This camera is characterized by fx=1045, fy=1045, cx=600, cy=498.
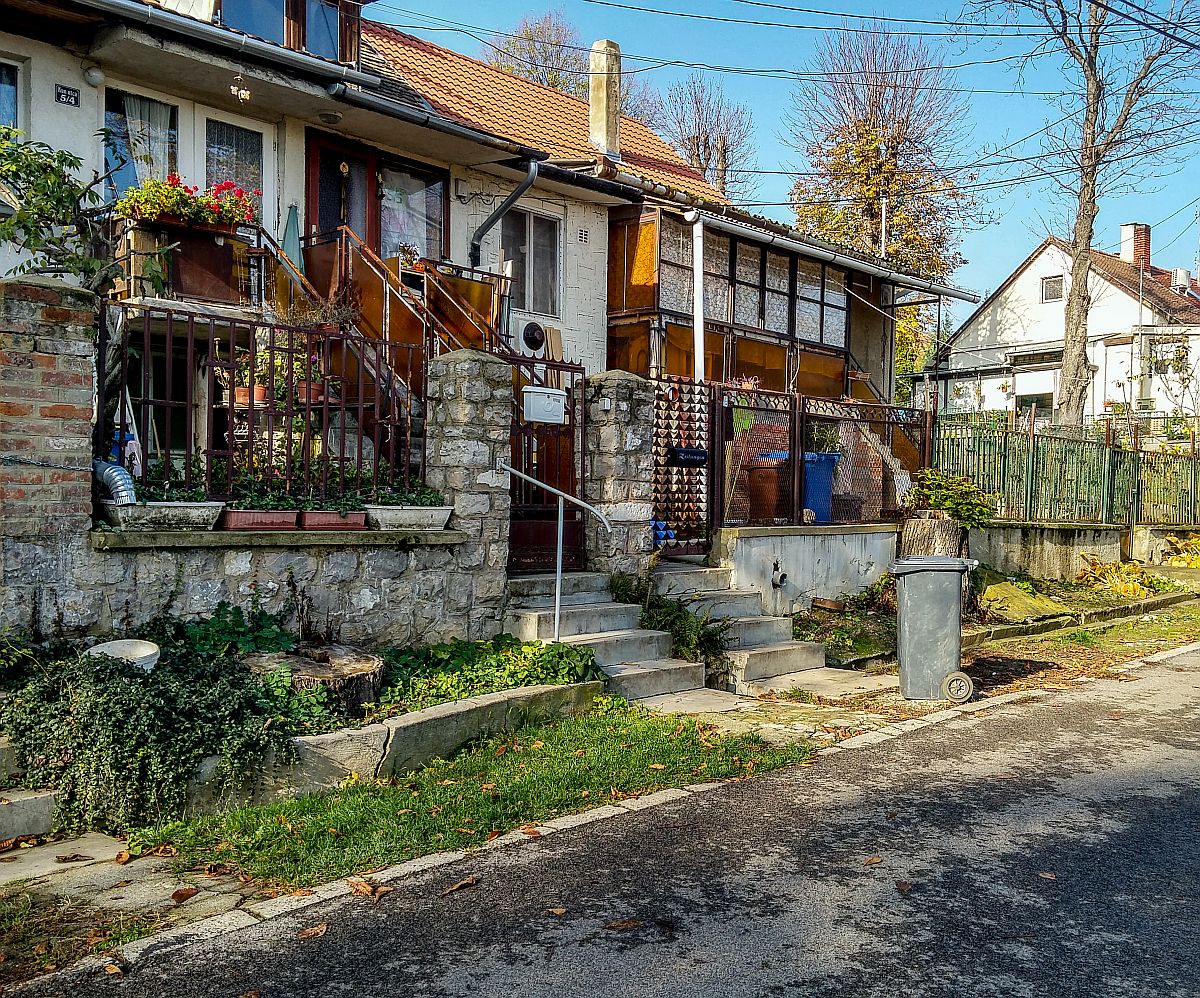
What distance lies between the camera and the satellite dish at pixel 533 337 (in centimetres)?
1425

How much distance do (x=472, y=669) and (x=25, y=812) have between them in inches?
115

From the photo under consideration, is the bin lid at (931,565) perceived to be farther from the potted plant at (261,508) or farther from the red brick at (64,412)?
the red brick at (64,412)

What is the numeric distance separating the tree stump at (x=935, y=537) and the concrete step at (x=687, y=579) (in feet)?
10.4

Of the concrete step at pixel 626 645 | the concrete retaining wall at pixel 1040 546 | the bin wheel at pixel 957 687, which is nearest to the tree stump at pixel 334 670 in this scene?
the concrete step at pixel 626 645

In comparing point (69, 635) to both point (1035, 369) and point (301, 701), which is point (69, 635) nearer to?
point (301, 701)

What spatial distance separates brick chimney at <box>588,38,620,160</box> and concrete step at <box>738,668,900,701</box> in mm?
10412

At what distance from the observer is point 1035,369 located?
3603cm

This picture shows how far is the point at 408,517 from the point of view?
7543 millimetres

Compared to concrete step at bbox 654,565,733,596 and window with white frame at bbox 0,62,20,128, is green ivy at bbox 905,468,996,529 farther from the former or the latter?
window with white frame at bbox 0,62,20,128

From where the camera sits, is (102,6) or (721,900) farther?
(102,6)

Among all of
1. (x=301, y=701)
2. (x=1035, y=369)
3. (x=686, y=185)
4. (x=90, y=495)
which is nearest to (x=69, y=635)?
(x=90, y=495)

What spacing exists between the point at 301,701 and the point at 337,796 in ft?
2.07

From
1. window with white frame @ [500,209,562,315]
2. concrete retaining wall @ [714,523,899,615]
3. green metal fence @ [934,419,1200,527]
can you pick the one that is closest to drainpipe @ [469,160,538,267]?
window with white frame @ [500,209,562,315]

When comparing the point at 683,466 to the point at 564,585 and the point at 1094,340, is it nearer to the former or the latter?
the point at 564,585
